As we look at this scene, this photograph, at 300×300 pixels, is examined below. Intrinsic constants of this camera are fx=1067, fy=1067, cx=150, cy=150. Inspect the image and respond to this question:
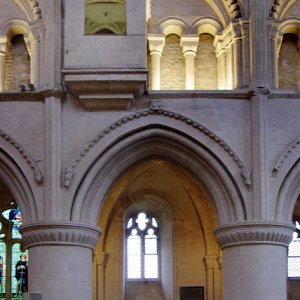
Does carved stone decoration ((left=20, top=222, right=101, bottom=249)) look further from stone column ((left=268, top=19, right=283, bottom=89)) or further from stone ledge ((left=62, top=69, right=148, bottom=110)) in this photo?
stone column ((left=268, top=19, right=283, bottom=89))

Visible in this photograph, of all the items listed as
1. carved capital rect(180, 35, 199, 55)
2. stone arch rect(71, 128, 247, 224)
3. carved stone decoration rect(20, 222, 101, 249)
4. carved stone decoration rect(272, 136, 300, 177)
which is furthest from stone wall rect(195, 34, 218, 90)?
carved stone decoration rect(20, 222, 101, 249)

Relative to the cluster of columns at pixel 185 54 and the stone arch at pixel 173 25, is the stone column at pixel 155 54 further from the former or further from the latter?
the stone arch at pixel 173 25

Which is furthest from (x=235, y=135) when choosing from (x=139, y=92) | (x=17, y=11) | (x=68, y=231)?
(x=17, y=11)

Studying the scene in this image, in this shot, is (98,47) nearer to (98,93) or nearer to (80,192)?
(98,93)

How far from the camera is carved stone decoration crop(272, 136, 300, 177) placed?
18953 mm

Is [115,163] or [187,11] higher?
[187,11]

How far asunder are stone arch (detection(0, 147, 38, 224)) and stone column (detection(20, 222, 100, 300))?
10.6 inches

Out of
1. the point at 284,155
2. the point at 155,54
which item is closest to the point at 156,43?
the point at 155,54

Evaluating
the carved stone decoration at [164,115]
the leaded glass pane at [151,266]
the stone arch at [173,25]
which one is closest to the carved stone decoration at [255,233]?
the carved stone decoration at [164,115]

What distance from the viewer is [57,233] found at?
18531mm

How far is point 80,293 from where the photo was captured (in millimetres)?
18578

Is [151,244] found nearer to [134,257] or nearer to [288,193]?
[134,257]

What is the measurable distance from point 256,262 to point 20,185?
4.38 meters

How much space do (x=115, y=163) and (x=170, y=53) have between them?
2.78 m
